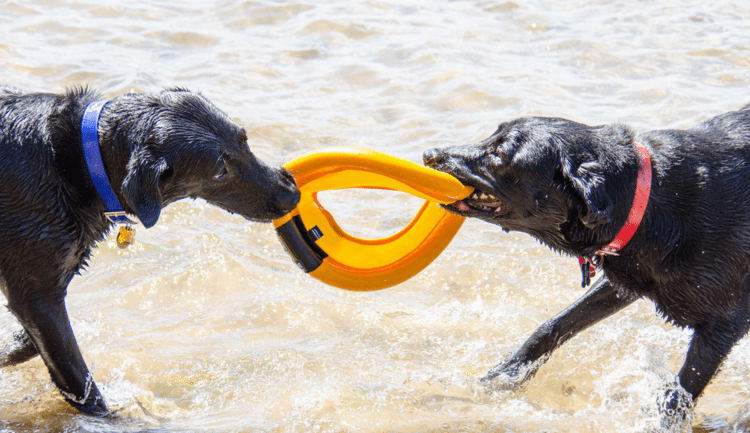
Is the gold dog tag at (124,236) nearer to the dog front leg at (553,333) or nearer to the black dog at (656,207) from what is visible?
the black dog at (656,207)

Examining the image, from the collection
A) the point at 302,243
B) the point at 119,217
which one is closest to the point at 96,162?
the point at 119,217

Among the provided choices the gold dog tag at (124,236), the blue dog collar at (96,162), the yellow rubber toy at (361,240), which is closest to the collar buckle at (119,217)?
the blue dog collar at (96,162)

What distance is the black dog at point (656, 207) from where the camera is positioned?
394cm

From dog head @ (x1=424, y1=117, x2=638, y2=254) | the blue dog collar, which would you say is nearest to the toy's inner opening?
dog head @ (x1=424, y1=117, x2=638, y2=254)

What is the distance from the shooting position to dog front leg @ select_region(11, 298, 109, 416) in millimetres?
3801

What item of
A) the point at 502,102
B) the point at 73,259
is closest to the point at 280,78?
the point at 502,102

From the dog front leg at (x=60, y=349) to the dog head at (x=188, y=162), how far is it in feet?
2.25

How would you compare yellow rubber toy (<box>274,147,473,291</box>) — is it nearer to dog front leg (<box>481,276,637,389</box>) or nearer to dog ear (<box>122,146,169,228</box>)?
dog front leg (<box>481,276,637,389</box>)

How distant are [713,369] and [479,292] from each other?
202 cm

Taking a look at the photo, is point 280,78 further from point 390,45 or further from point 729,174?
point 729,174

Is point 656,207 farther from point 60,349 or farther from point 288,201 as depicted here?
point 60,349

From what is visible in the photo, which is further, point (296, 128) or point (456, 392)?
point (296, 128)

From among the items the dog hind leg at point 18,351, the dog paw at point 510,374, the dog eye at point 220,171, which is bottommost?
the dog paw at point 510,374

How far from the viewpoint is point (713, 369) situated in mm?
4012
